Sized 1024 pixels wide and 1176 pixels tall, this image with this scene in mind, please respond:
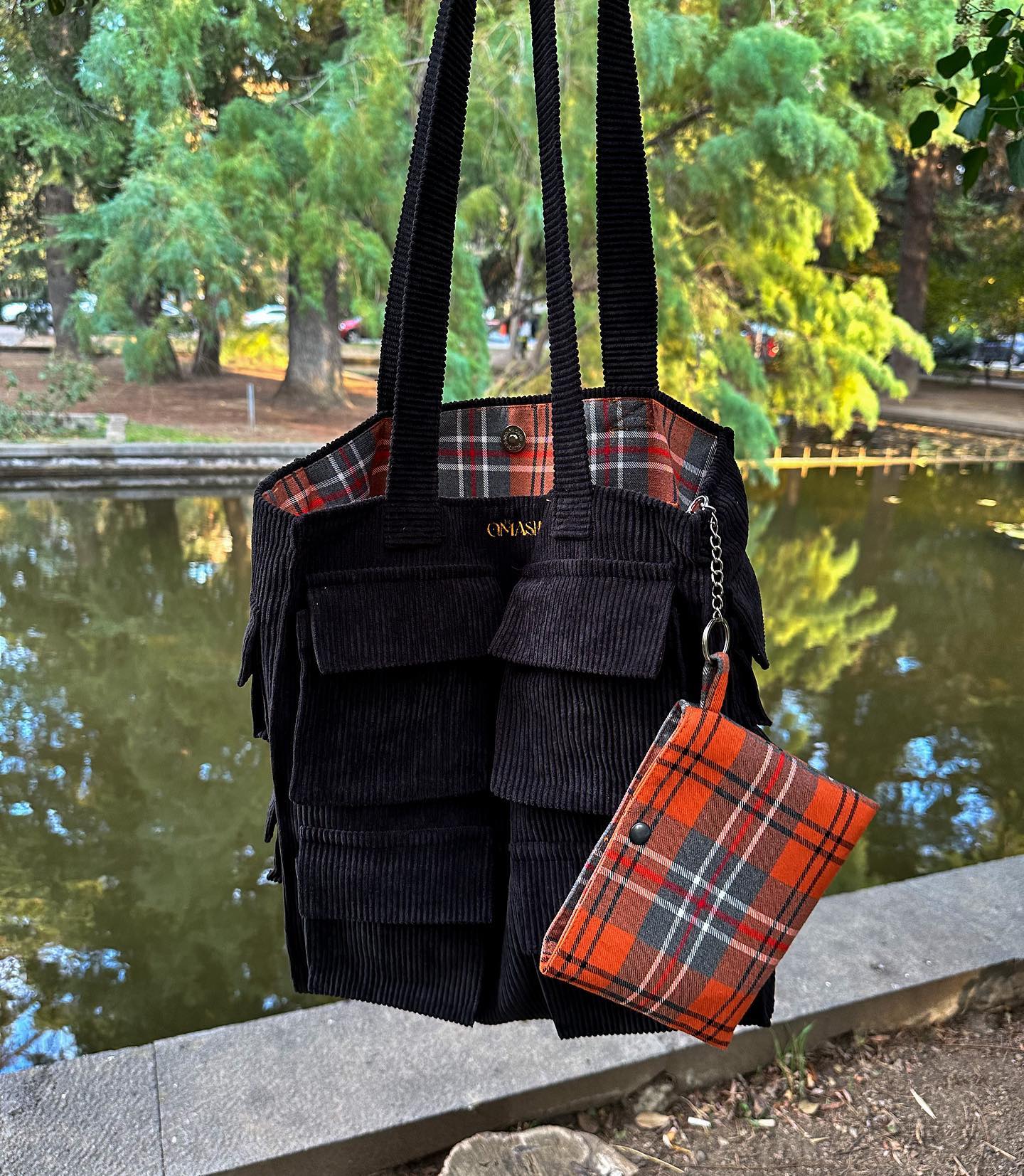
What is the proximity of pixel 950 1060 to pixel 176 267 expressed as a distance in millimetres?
7235

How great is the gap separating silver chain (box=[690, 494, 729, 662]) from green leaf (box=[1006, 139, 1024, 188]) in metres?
1.18

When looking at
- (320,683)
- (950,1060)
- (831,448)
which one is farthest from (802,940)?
(831,448)

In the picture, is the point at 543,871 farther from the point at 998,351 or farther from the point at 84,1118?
the point at 998,351

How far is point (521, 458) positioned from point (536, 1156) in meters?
1.43

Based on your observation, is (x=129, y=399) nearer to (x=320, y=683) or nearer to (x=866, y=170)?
(x=866, y=170)

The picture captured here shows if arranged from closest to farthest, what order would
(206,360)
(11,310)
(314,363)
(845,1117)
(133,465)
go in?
1. (845,1117)
2. (133,465)
3. (314,363)
4. (206,360)
5. (11,310)

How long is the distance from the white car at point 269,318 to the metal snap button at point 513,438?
1051 centimetres

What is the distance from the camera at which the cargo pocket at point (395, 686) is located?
86cm

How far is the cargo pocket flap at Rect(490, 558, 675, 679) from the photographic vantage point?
32.7 inches

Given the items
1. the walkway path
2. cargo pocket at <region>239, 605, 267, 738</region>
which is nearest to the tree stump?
cargo pocket at <region>239, 605, 267, 738</region>

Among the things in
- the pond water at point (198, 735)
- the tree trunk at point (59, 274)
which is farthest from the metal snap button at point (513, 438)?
the tree trunk at point (59, 274)

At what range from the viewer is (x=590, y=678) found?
0.86m

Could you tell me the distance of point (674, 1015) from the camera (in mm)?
877

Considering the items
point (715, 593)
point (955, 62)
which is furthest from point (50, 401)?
point (715, 593)
